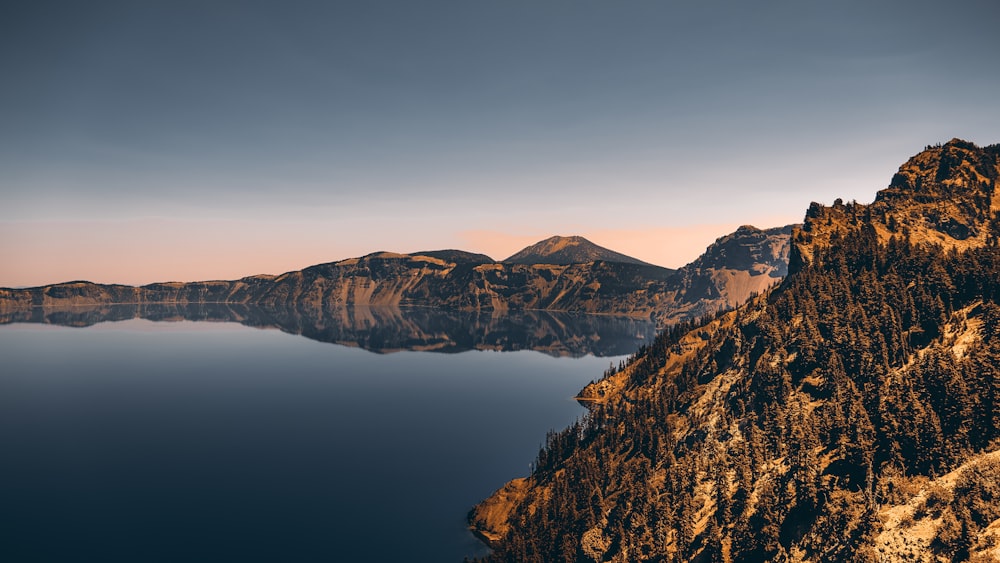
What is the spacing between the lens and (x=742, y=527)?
5015 inches

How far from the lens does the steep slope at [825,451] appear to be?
104500mm

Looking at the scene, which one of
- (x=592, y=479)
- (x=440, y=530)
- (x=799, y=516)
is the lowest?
(x=440, y=530)

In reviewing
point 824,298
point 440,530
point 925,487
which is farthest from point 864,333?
point 440,530

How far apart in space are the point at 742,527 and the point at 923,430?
1870 inches

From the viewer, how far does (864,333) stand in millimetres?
159000

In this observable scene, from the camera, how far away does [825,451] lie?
432 ft

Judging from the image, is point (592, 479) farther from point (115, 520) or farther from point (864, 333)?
point (115, 520)

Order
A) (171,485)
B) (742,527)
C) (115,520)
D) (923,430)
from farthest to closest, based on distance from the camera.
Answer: (171,485)
(115,520)
(742,527)
(923,430)

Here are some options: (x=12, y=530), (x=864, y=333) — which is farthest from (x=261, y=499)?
(x=864, y=333)

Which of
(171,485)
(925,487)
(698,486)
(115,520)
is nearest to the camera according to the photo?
(925,487)

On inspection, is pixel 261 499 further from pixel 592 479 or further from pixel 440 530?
pixel 592 479

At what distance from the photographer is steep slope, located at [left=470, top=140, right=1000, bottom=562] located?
343 feet

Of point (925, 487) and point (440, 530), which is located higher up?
point (925, 487)

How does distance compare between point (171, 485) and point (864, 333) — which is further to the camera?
point (171, 485)
